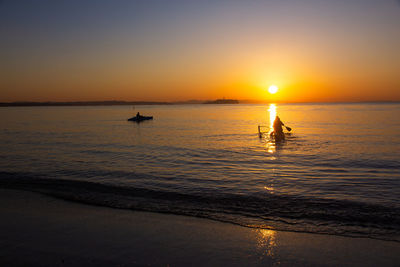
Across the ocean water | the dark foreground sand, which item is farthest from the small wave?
the dark foreground sand

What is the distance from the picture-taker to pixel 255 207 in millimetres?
9188

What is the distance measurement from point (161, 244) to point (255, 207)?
12.8 feet

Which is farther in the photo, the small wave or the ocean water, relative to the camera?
the ocean water

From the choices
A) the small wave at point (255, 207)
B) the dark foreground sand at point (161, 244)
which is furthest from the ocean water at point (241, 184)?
the dark foreground sand at point (161, 244)

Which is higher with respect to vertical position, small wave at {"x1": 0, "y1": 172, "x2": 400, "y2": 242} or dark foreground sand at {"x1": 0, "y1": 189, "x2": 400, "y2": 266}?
dark foreground sand at {"x1": 0, "y1": 189, "x2": 400, "y2": 266}

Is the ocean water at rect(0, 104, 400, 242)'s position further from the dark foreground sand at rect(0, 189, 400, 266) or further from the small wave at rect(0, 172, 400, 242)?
the dark foreground sand at rect(0, 189, 400, 266)

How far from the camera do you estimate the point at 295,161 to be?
59.6ft

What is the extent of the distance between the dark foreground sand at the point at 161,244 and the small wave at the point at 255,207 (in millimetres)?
644

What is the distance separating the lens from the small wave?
752cm

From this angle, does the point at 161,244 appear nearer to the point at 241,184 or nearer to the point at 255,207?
the point at 255,207

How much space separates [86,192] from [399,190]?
12.1m

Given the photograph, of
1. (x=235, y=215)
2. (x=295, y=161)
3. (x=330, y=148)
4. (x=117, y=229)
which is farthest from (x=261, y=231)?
(x=330, y=148)

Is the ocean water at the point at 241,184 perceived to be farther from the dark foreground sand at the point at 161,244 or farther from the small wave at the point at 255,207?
the dark foreground sand at the point at 161,244

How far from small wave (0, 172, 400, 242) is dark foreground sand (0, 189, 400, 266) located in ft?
2.11
